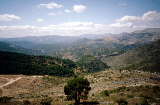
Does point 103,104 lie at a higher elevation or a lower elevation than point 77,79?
lower

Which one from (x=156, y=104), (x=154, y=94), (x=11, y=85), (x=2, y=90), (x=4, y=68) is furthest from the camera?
(x=4, y=68)

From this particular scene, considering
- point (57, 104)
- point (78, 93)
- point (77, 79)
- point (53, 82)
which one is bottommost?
point (53, 82)

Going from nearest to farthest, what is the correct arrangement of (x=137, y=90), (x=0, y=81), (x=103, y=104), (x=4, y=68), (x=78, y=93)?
(x=103, y=104), (x=78, y=93), (x=137, y=90), (x=0, y=81), (x=4, y=68)

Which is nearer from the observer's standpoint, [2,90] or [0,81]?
[2,90]

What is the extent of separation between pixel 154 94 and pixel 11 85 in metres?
97.0

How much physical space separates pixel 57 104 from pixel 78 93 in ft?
25.3

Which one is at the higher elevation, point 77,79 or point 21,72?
point 77,79

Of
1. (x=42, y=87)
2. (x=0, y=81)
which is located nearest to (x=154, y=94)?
(x=42, y=87)

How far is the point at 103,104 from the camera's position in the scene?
54562mm

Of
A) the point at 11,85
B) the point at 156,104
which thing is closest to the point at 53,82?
the point at 11,85

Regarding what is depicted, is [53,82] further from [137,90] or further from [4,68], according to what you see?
[137,90]

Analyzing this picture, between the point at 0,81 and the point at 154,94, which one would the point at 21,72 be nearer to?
the point at 0,81

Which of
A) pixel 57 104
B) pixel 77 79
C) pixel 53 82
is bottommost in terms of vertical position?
pixel 53 82

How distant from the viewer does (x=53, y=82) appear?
148 meters
